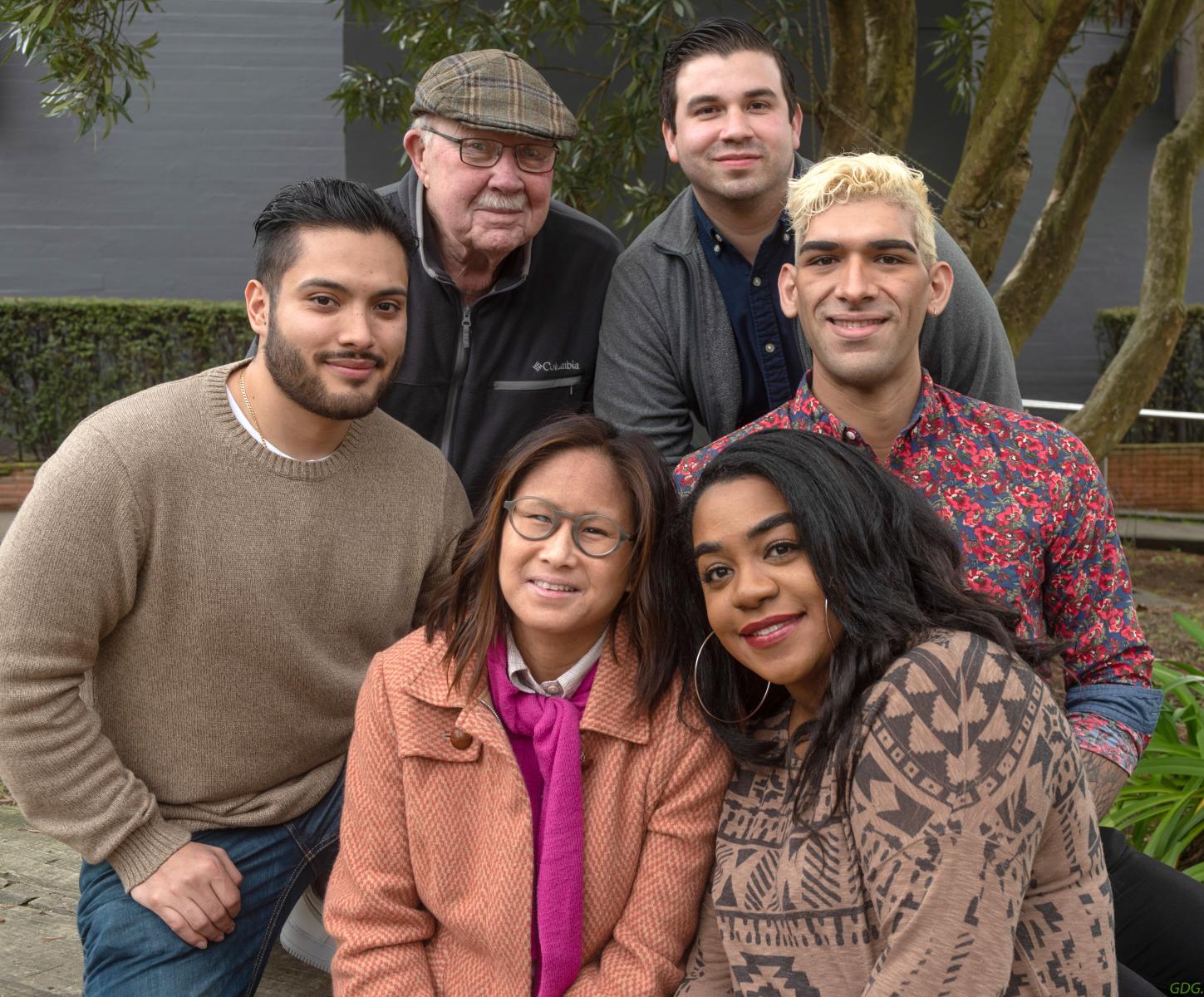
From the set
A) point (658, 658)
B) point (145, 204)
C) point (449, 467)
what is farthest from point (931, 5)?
point (658, 658)

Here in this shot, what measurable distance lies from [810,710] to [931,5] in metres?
7.56

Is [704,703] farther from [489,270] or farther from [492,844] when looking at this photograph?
[489,270]

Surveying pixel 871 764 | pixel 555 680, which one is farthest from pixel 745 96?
pixel 871 764

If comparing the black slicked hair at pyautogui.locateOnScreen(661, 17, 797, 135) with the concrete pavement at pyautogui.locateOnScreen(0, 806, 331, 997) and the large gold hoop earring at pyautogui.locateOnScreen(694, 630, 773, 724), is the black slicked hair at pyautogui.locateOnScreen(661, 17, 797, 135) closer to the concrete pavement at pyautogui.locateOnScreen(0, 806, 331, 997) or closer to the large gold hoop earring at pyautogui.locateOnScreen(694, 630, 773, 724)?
the large gold hoop earring at pyautogui.locateOnScreen(694, 630, 773, 724)

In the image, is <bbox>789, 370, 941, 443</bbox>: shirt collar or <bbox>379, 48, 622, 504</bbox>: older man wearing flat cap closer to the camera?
<bbox>789, 370, 941, 443</bbox>: shirt collar

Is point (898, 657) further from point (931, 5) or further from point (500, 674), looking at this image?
point (931, 5)

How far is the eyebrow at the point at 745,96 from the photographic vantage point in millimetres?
3568

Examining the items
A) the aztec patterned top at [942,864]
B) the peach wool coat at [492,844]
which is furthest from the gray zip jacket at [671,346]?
the aztec patterned top at [942,864]

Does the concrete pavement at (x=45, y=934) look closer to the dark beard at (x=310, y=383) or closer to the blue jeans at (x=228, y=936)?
→ the blue jeans at (x=228, y=936)

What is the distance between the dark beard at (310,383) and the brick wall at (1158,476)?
7.62m

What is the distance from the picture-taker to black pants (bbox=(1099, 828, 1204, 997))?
2.78 metres

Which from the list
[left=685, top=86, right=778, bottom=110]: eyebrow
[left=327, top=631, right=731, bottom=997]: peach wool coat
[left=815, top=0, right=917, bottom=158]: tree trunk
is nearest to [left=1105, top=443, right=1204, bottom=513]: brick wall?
[left=815, top=0, right=917, bottom=158]: tree trunk

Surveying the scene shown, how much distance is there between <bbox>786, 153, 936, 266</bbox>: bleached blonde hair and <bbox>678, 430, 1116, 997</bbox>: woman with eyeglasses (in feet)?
2.16

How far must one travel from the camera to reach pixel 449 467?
3398 millimetres
